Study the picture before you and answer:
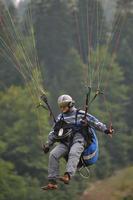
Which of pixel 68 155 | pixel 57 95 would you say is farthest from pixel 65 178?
pixel 57 95

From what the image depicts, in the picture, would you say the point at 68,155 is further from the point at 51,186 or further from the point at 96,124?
the point at 51,186

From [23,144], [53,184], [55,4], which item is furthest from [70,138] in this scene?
[55,4]

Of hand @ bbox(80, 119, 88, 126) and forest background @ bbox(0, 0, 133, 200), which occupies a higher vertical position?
forest background @ bbox(0, 0, 133, 200)

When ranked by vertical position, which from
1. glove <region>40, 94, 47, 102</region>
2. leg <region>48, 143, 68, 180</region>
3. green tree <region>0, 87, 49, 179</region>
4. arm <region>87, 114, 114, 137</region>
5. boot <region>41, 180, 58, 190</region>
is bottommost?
boot <region>41, 180, 58, 190</region>

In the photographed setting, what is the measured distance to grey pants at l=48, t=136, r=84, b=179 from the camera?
14545 mm

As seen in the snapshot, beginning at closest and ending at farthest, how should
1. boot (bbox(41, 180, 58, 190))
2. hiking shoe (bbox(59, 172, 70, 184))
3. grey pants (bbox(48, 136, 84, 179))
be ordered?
hiking shoe (bbox(59, 172, 70, 184)) → boot (bbox(41, 180, 58, 190)) → grey pants (bbox(48, 136, 84, 179))

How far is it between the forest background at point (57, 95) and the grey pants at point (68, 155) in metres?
39.3

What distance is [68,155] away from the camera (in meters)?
15.0

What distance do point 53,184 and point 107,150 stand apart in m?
63.8

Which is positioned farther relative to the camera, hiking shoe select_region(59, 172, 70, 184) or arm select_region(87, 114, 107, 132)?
arm select_region(87, 114, 107, 132)

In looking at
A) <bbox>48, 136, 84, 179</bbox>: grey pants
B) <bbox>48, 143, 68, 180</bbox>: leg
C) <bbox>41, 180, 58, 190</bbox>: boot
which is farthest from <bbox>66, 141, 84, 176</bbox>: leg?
<bbox>41, 180, 58, 190</bbox>: boot

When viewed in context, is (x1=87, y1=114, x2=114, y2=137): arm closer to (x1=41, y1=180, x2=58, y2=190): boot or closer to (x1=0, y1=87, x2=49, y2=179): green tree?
(x1=41, y1=180, x2=58, y2=190): boot

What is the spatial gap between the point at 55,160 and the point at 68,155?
1.21 ft

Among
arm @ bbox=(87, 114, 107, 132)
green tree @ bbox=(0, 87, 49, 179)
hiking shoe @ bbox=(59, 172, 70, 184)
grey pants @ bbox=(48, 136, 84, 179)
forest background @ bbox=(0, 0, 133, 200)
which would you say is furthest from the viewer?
green tree @ bbox=(0, 87, 49, 179)
